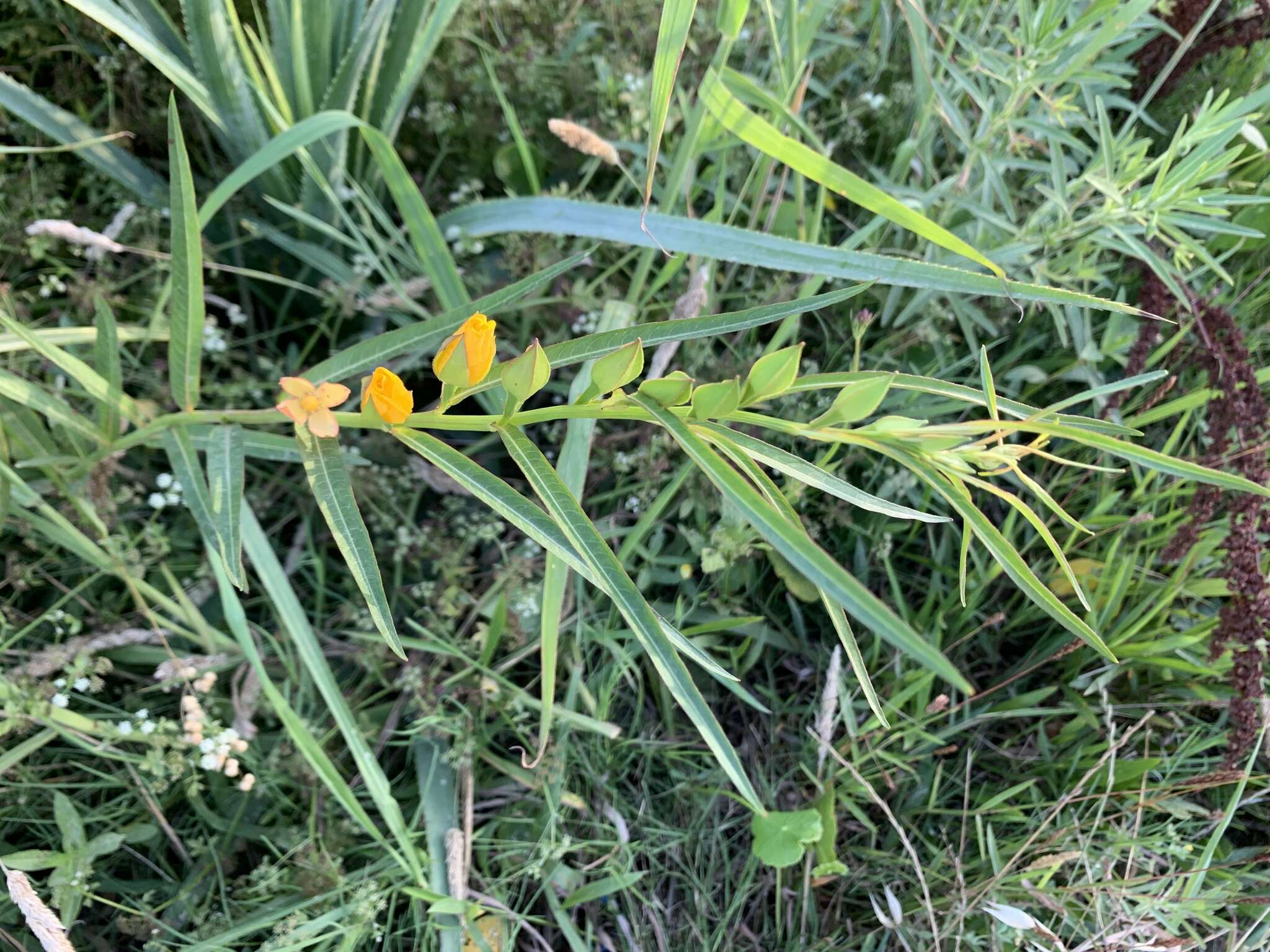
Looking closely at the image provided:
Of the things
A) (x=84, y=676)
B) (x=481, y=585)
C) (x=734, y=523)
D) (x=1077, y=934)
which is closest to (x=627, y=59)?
(x=734, y=523)

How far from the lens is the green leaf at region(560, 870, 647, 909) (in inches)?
44.9

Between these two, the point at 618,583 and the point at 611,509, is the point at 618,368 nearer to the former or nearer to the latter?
the point at 618,583

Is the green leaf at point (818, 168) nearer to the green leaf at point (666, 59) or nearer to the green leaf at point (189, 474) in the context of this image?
the green leaf at point (666, 59)

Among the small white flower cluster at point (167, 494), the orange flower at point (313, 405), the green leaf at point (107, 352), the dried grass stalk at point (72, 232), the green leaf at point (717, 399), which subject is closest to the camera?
the green leaf at point (717, 399)

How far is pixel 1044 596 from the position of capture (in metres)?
0.67

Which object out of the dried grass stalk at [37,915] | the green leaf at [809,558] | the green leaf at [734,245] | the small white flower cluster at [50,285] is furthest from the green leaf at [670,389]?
the small white flower cluster at [50,285]

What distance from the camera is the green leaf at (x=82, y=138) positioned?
3.84 feet

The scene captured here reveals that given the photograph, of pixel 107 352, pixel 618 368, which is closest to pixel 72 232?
pixel 107 352

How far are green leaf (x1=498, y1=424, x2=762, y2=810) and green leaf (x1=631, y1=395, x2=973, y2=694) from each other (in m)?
0.11

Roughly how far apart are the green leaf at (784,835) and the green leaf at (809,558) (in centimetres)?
67

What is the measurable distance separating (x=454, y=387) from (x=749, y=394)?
0.26 meters

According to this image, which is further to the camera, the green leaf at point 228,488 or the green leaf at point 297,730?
the green leaf at point 297,730

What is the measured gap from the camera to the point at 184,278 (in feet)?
2.94

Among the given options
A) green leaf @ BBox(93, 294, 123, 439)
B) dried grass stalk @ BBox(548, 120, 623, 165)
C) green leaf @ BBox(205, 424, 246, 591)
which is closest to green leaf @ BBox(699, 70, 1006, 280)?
dried grass stalk @ BBox(548, 120, 623, 165)
